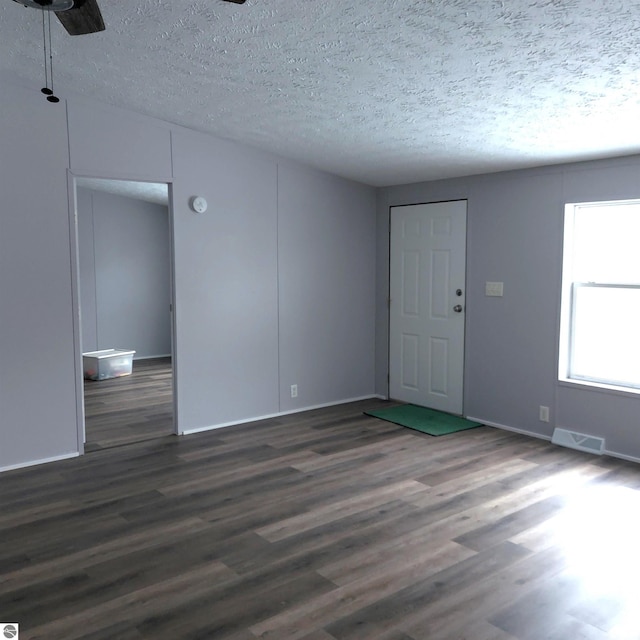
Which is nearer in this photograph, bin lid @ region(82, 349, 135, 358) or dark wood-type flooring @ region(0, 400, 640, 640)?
dark wood-type flooring @ region(0, 400, 640, 640)

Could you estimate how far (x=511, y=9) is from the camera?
7.89 ft

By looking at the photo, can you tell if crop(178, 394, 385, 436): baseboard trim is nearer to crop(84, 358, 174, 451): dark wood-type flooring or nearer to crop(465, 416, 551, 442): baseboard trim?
crop(84, 358, 174, 451): dark wood-type flooring

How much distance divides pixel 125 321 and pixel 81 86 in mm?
5004

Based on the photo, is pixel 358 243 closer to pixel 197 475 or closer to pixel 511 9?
pixel 197 475

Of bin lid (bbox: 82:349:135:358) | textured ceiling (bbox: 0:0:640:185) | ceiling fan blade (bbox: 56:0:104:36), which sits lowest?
bin lid (bbox: 82:349:135:358)

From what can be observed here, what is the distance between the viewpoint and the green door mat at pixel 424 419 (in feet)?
16.6

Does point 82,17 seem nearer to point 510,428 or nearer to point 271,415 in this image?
point 271,415

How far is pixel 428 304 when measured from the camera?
5.66 m

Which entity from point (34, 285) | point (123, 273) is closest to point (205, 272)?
point (34, 285)

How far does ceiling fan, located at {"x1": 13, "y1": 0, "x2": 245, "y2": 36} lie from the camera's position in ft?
6.64

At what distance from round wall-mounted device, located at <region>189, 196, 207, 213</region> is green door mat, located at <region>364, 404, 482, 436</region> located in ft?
7.89

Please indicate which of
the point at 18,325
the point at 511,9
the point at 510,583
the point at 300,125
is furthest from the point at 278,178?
the point at 510,583

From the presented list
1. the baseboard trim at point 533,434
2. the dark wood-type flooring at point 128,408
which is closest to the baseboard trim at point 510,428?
the baseboard trim at point 533,434

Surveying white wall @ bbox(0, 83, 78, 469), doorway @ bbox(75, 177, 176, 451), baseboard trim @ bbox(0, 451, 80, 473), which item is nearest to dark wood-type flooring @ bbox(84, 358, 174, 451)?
doorway @ bbox(75, 177, 176, 451)
